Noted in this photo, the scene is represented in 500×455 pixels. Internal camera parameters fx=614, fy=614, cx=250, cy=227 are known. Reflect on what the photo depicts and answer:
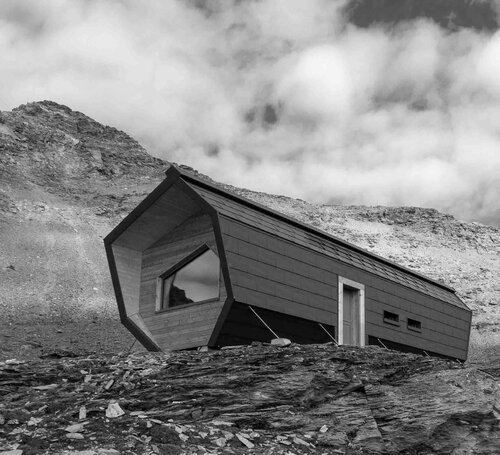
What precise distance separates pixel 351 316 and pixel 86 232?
153 feet

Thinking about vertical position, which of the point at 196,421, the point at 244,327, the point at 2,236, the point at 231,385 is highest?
the point at 2,236

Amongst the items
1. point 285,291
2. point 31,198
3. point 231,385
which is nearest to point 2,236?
point 31,198

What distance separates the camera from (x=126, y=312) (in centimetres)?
1741

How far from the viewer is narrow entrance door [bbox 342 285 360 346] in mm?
18109

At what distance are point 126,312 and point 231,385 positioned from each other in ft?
25.6

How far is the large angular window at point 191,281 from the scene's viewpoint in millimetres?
16250

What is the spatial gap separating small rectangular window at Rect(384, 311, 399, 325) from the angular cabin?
0.03 m

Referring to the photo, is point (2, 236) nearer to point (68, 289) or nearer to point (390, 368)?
point (68, 289)

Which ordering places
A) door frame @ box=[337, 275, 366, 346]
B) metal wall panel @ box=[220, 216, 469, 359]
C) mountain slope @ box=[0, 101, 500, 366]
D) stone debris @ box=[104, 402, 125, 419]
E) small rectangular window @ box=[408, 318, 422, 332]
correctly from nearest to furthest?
stone debris @ box=[104, 402, 125, 419]
metal wall panel @ box=[220, 216, 469, 359]
door frame @ box=[337, 275, 366, 346]
small rectangular window @ box=[408, 318, 422, 332]
mountain slope @ box=[0, 101, 500, 366]

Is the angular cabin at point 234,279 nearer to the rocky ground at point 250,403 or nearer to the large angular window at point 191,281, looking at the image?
the large angular window at point 191,281

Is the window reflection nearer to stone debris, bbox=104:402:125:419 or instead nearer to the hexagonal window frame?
the hexagonal window frame

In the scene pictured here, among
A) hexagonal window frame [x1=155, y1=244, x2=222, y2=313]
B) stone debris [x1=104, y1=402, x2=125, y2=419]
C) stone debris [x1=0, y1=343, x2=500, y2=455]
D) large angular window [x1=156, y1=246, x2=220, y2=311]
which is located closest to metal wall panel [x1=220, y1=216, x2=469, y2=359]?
large angular window [x1=156, y1=246, x2=220, y2=311]

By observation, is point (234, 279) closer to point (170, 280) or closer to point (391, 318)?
point (170, 280)

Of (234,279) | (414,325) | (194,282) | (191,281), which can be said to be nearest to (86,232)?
(414,325)
